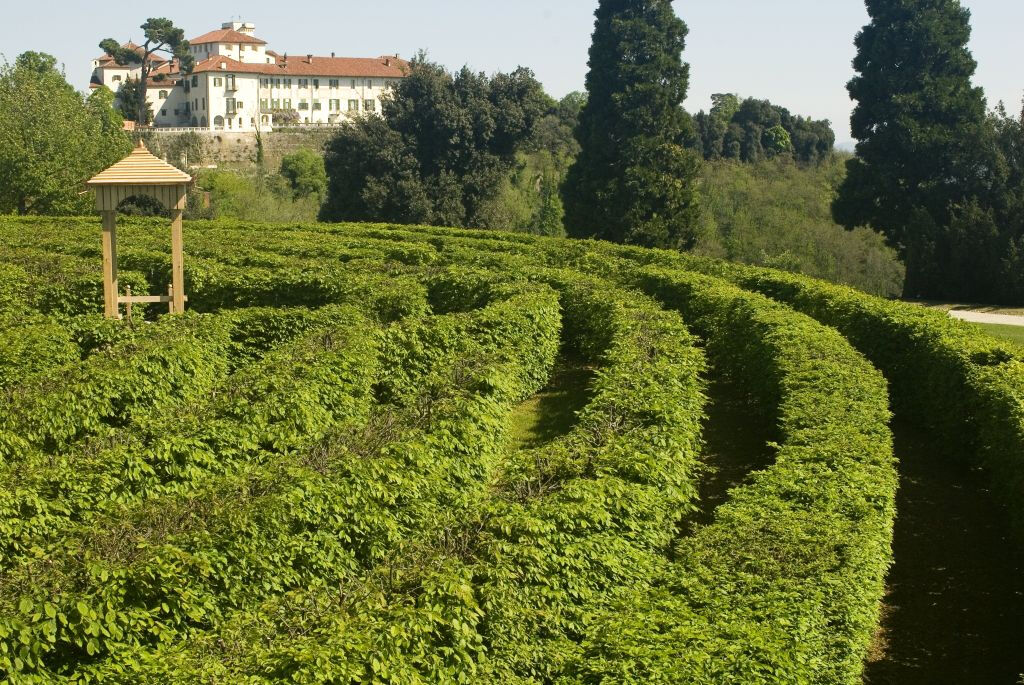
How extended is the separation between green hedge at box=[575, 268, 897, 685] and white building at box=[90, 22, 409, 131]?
9389cm

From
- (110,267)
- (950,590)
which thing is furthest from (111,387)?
(950,590)

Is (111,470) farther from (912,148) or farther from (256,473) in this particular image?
(912,148)

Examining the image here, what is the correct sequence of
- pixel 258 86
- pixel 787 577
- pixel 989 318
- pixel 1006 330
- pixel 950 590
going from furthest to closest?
1. pixel 258 86
2. pixel 989 318
3. pixel 1006 330
4. pixel 950 590
5. pixel 787 577

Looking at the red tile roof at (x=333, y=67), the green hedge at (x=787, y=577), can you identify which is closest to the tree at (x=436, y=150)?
the green hedge at (x=787, y=577)

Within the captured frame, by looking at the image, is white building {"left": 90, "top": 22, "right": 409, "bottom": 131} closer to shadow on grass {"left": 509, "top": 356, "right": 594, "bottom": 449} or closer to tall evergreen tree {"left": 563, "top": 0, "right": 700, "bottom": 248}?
tall evergreen tree {"left": 563, "top": 0, "right": 700, "bottom": 248}

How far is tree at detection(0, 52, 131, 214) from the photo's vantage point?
4338cm

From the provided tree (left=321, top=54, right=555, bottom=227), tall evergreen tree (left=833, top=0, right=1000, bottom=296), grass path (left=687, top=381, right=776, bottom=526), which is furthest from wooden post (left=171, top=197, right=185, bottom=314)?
tree (left=321, top=54, right=555, bottom=227)

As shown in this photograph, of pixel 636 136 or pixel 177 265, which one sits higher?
pixel 636 136

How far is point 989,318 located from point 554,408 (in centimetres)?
2032

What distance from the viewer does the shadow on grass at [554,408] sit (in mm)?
19266

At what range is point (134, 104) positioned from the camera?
102500mm

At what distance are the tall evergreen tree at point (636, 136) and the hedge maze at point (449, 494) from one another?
21518mm

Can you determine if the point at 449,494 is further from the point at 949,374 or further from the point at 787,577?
the point at 949,374

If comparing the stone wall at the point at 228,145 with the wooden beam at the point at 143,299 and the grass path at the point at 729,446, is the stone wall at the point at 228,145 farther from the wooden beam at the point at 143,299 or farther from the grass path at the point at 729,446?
the grass path at the point at 729,446
